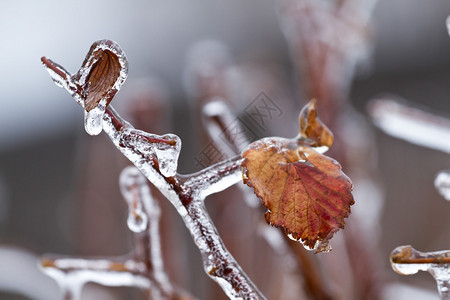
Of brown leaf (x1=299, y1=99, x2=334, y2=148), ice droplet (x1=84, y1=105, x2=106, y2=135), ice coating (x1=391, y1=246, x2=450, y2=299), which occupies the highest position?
ice droplet (x1=84, y1=105, x2=106, y2=135)

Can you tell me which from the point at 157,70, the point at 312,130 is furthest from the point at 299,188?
the point at 157,70

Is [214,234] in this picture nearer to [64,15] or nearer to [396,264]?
[396,264]

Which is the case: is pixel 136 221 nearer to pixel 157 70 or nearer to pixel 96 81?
pixel 96 81

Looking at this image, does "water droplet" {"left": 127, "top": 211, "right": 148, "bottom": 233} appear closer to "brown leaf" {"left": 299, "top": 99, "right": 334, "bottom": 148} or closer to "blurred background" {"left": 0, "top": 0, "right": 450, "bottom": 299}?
"brown leaf" {"left": 299, "top": 99, "right": 334, "bottom": 148}

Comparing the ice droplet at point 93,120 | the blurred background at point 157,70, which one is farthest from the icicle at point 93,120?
the blurred background at point 157,70

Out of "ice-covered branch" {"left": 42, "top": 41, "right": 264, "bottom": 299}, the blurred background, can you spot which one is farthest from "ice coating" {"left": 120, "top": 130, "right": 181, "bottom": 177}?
the blurred background

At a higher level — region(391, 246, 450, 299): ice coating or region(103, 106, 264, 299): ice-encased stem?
region(103, 106, 264, 299): ice-encased stem

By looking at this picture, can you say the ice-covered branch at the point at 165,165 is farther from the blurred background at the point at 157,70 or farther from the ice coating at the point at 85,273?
the blurred background at the point at 157,70
